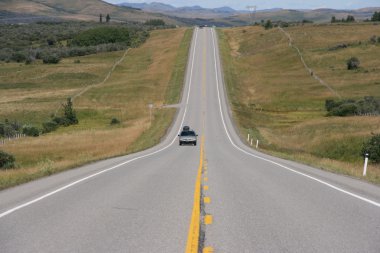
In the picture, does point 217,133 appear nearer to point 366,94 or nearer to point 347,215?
point 366,94

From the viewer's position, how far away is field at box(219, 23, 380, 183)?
1694 inches

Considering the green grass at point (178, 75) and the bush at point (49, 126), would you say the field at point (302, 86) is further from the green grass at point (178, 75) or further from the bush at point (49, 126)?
the bush at point (49, 126)

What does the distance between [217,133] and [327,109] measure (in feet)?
80.8

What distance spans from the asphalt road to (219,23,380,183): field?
202 inches

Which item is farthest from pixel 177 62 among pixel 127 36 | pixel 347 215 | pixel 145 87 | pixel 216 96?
pixel 347 215

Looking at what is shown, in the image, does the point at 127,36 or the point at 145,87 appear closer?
the point at 145,87

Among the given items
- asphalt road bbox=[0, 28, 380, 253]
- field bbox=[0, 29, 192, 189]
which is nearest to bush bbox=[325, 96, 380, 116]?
field bbox=[0, 29, 192, 189]

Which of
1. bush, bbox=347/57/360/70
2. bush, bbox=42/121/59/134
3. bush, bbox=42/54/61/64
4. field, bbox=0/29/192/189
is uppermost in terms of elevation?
bush, bbox=347/57/360/70

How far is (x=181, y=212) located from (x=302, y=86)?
81.1m

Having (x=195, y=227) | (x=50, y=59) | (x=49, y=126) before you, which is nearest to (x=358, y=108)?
(x=49, y=126)

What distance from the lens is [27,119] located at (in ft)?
227

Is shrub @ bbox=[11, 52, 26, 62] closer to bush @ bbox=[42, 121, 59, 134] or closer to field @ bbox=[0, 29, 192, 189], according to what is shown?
field @ bbox=[0, 29, 192, 189]

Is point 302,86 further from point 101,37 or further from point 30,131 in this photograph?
point 101,37

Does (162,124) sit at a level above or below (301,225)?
below
